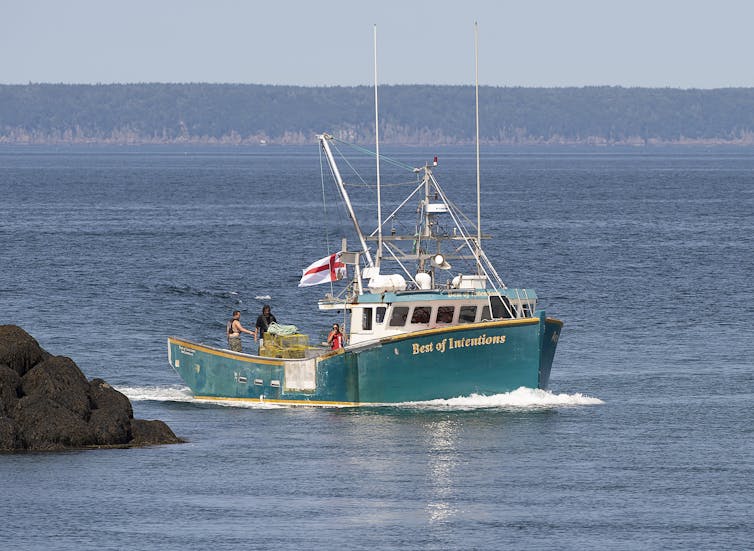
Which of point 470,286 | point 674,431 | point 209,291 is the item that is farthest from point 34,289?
point 674,431

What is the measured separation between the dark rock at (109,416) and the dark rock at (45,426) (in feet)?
1.48

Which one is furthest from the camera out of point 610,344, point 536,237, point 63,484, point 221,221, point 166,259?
point 221,221

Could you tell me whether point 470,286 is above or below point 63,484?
above

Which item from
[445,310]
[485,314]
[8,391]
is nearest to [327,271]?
[445,310]

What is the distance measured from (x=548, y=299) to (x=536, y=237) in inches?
1638

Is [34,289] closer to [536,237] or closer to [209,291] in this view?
[209,291]

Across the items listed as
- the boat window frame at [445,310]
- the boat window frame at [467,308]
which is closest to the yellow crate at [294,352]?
the boat window frame at [445,310]

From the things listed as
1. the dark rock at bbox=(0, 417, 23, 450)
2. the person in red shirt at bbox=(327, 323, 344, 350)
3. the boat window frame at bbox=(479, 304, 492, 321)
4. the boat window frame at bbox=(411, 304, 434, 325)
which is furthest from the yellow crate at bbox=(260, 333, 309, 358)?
the dark rock at bbox=(0, 417, 23, 450)

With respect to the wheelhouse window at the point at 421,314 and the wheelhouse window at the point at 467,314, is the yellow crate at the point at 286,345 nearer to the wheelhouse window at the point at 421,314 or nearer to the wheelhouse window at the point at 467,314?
the wheelhouse window at the point at 421,314

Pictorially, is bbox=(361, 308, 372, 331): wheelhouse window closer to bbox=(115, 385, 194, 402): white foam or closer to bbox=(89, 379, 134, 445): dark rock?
bbox=(115, 385, 194, 402): white foam

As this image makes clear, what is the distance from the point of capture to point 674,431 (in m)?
42.0

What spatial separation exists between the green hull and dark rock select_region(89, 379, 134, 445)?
609 centimetres

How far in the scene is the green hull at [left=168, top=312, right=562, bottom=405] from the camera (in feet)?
144

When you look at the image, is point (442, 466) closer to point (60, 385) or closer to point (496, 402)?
point (496, 402)
